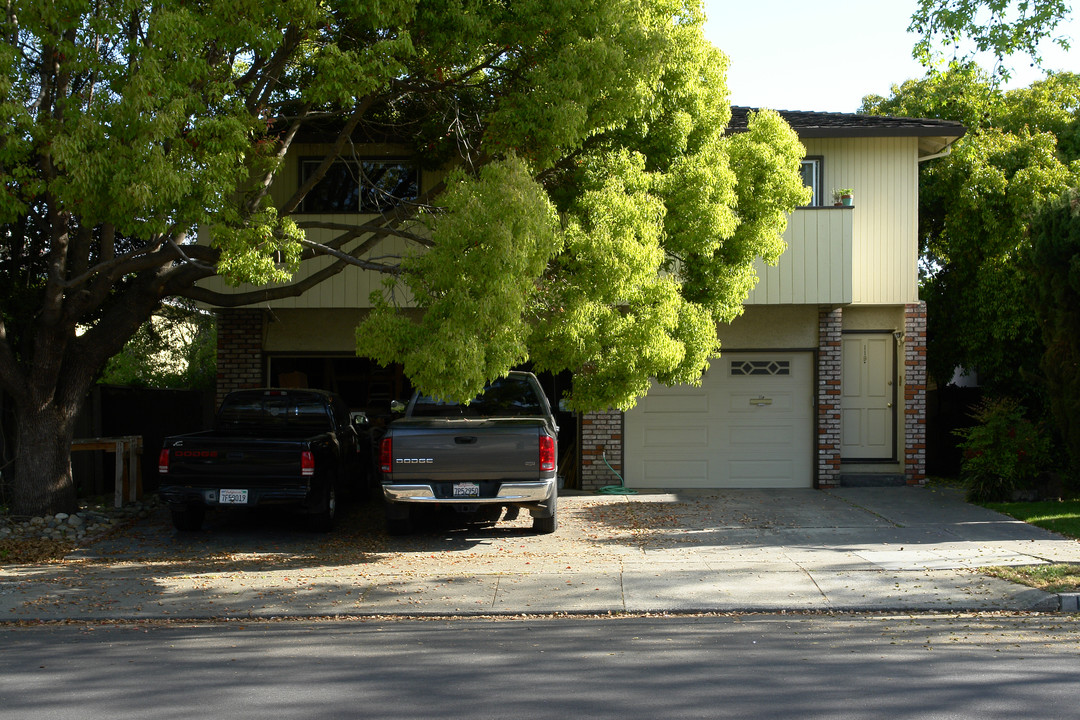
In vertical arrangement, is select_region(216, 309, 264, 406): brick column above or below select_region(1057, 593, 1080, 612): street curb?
above

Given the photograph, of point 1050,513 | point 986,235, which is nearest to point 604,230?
point 1050,513

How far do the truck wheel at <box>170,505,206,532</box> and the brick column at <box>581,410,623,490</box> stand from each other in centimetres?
598

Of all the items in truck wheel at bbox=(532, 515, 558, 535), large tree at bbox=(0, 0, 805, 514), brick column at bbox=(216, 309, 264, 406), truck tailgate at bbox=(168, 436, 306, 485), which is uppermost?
large tree at bbox=(0, 0, 805, 514)

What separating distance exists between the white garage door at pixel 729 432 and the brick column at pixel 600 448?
0.20m

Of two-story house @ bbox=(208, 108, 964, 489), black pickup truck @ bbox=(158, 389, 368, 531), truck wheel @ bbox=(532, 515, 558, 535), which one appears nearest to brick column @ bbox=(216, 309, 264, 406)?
two-story house @ bbox=(208, 108, 964, 489)

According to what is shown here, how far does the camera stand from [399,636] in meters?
7.32

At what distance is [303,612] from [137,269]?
16.0 feet

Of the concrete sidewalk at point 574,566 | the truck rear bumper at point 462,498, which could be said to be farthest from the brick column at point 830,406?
the truck rear bumper at point 462,498

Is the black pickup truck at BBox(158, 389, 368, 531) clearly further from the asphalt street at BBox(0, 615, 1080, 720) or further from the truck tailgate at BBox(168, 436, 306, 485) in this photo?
the asphalt street at BBox(0, 615, 1080, 720)

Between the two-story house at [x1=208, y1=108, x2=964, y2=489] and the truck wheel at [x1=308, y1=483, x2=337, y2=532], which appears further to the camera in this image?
the two-story house at [x1=208, y1=108, x2=964, y2=489]

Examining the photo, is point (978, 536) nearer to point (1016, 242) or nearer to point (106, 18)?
point (1016, 242)

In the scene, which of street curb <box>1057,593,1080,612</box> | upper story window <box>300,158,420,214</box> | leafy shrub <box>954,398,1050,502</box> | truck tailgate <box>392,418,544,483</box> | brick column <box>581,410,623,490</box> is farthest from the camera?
brick column <box>581,410,623,490</box>

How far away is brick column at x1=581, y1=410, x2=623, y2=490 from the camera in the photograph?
1506cm

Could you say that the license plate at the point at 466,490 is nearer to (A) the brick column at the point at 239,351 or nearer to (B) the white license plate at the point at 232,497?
(B) the white license plate at the point at 232,497
